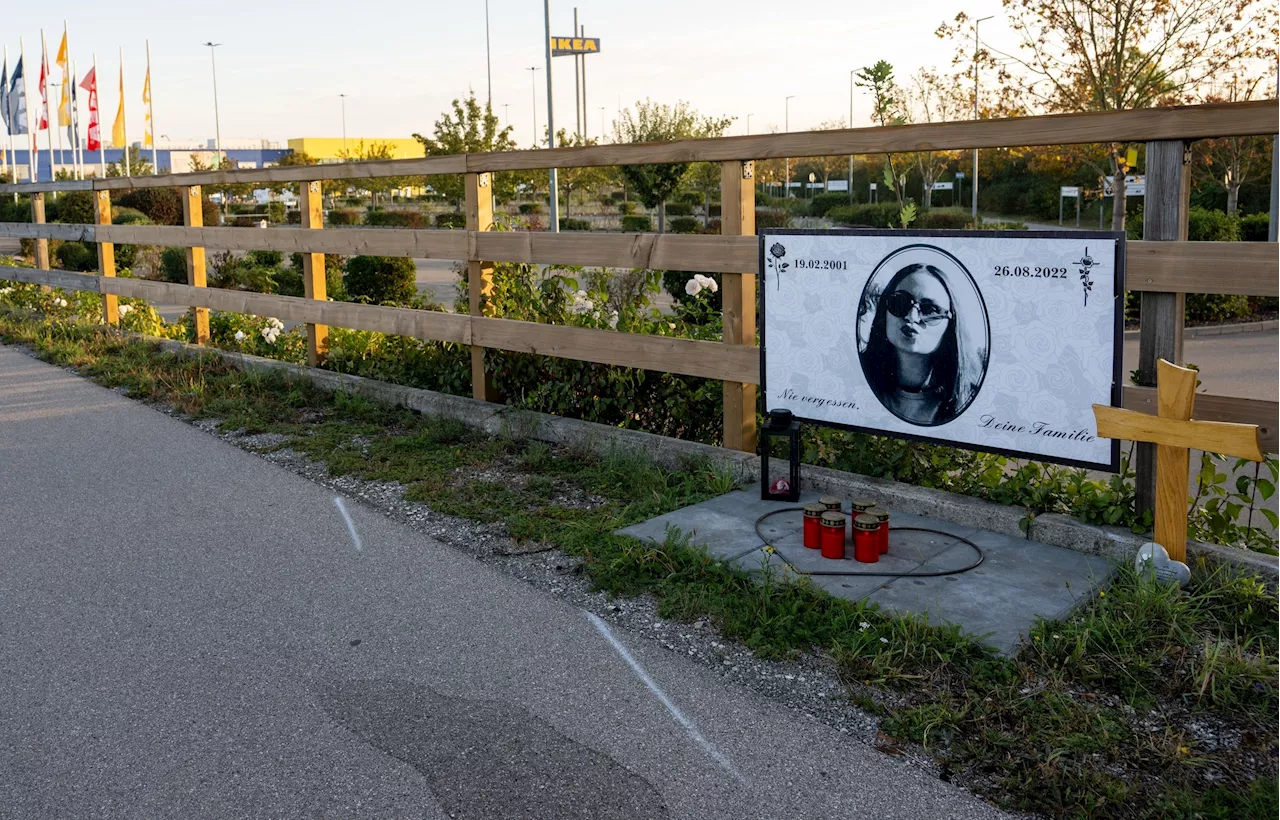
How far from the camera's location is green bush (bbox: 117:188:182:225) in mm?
33906

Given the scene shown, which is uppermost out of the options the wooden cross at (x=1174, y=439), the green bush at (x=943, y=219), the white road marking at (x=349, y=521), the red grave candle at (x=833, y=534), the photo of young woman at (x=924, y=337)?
the green bush at (x=943, y=219)

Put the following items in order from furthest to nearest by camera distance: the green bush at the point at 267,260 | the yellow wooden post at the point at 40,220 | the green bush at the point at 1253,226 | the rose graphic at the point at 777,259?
the green bush at the point at 1253,226 < the green bush at the point at 267,260 < the yellow wooden post at the point at 40,220 < the rose graphic at the point at 777,259

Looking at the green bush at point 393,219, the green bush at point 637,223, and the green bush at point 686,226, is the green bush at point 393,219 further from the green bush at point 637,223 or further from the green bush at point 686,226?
the green bush at point 686,226

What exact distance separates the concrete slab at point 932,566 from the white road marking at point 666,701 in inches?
27.8

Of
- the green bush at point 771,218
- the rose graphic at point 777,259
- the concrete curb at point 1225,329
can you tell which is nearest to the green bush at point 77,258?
the green bush at point 771,218

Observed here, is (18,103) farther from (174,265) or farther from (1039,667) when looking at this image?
(1039,667)

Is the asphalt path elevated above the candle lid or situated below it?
below

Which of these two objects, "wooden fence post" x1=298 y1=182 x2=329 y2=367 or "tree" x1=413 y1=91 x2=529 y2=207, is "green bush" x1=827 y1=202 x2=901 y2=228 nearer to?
"tree" x1=413 y1=91 x2=529 y2=207

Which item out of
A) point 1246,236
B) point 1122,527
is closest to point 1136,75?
point 1246,236

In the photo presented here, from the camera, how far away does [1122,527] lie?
15.8ft

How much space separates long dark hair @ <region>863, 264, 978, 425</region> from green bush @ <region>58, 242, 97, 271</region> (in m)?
26.0

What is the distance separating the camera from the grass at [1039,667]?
3.15 metres

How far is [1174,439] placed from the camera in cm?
425

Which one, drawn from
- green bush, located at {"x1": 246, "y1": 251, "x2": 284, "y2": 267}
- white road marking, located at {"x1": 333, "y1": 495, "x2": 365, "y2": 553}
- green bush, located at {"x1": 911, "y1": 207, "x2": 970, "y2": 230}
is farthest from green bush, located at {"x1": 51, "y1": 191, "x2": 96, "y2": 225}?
white road marking, located at {"x1": 333, "y1": 495, "x2": 365, "y2": 553}
